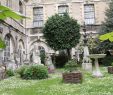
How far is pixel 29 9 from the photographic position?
27156mm

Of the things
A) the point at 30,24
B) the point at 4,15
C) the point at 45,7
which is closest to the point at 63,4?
the point at 45,7

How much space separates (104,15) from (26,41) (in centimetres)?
761

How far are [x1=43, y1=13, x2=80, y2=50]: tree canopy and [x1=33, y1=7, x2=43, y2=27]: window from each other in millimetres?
4208

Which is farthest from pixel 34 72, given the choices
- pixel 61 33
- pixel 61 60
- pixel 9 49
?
pixel 61 60

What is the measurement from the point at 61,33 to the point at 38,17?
5.58 meters

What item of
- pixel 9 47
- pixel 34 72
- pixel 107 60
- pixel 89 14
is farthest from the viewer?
pixel 89 14

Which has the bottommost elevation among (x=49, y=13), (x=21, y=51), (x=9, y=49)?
(x=21, y=51)

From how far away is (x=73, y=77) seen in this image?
1167 centimetres

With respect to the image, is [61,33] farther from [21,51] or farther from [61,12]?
[61,12]

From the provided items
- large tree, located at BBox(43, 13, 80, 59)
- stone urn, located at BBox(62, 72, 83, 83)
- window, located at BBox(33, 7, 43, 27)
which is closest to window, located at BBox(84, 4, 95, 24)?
window, located at BBox(33, 7, 43, 27)

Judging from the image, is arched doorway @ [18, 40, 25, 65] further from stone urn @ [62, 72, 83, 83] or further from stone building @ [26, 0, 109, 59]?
stone urn @ [62, 72, 83, 83]

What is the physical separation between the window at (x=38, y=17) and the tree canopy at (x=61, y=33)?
4.21 m

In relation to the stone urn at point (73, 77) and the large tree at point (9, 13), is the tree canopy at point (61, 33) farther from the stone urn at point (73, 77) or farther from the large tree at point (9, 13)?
the large tree at point (9, 13)

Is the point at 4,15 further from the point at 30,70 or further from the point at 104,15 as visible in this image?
the point at 104,15
